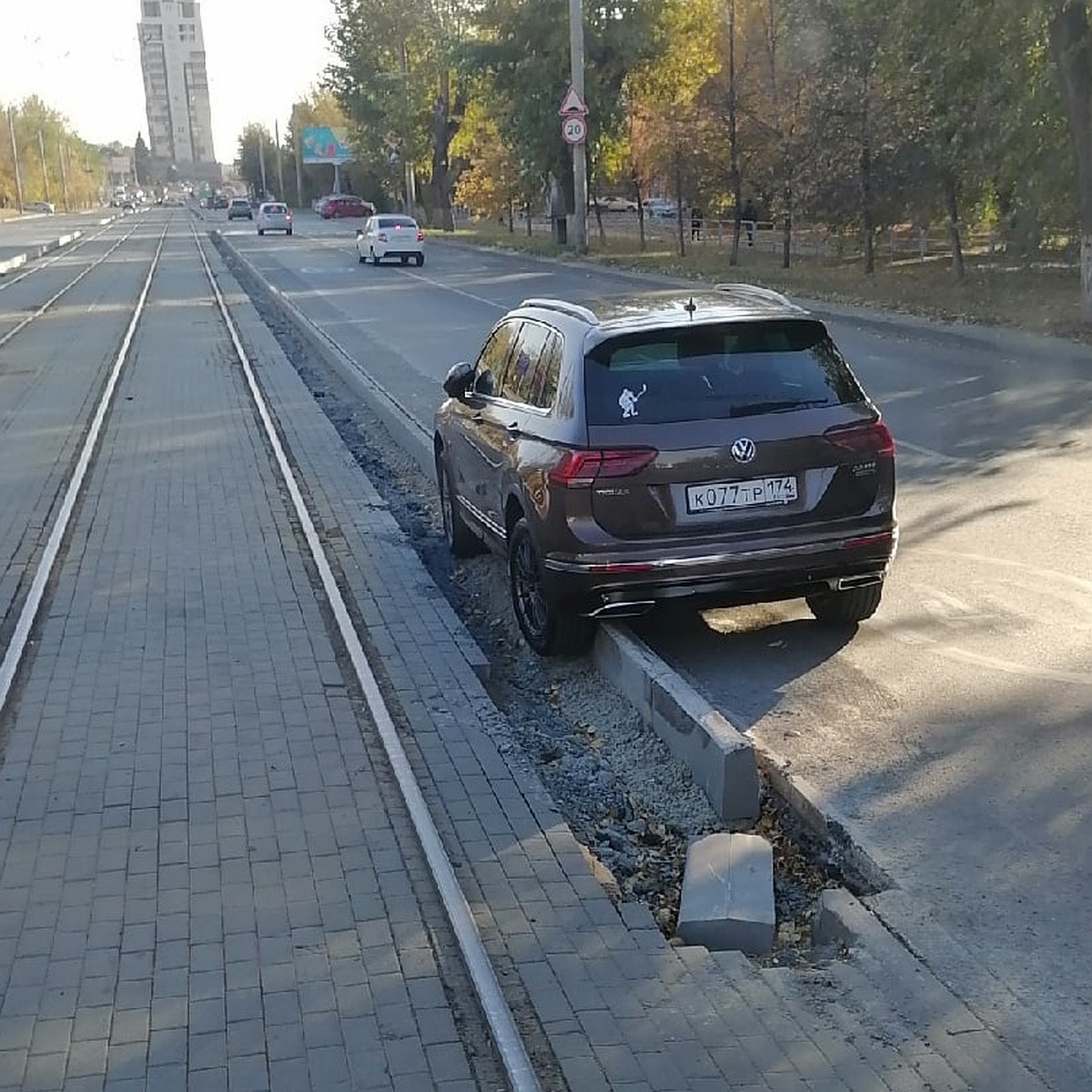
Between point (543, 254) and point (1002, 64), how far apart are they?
2611 cm

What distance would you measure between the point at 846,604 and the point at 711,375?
4.52 feet

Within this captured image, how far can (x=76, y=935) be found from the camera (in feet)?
14.1

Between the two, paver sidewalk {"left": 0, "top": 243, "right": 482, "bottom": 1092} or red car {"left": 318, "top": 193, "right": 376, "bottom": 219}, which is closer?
paver sidewalk {"left": 0, "top": 243, "right": 482, "bottom": 1092}

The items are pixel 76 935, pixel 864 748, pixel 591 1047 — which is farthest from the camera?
pixel 864 748

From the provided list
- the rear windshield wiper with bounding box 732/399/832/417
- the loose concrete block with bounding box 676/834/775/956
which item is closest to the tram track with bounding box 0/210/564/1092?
the loose concrete block with bounding box 676/834/775/956

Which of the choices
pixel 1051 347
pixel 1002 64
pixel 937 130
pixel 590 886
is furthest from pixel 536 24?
pixel 590 886

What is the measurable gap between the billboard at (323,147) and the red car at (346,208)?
699 inches

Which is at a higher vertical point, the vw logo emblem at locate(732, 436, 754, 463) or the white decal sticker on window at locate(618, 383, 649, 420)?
the white decal sticker on window at locate(618, 383, 649, 420)

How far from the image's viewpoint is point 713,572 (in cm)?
618

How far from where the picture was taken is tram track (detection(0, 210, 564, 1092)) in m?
3.64

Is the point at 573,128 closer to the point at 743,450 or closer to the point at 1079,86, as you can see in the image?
the point at 1079,86

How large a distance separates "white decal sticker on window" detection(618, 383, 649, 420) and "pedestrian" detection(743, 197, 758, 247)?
38.2 meters

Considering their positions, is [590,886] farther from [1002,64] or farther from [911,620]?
[1002,64]

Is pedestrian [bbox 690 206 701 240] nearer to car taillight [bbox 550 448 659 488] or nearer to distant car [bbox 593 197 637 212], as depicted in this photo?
distant car [bbox 593 197 637 212]
